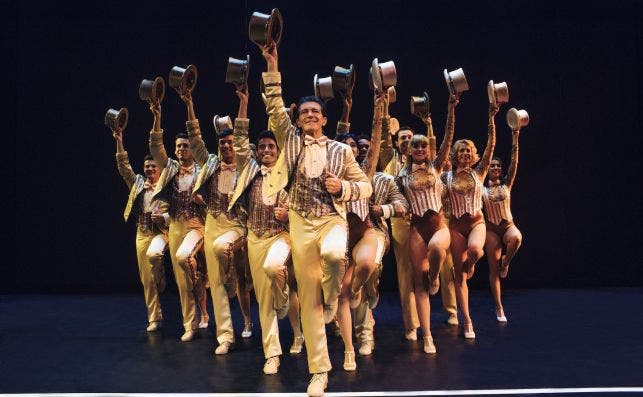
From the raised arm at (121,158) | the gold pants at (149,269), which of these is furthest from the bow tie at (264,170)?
the raised arm at (121,158)

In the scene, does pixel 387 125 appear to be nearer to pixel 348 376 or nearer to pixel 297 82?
pixel 348 376

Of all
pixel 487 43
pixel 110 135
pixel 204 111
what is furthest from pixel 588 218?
pixel 110 135

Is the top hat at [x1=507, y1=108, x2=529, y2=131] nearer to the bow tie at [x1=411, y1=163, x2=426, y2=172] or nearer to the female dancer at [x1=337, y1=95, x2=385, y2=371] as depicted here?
the bow tie at [x1=411, y1=163, x2=426, y2=172]

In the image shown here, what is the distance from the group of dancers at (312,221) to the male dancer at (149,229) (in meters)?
0.01

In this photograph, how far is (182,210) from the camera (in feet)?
17.1

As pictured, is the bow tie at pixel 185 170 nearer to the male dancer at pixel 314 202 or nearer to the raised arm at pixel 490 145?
the male dancer at pixel 314 202

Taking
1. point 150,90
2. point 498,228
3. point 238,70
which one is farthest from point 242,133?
point 498,228

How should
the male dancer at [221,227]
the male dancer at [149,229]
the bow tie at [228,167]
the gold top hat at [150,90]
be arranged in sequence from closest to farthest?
the male dancer at [221,227] → the bow tie at [228,167] → the gold top hat at [150,90] → the male dancer at [149,229]

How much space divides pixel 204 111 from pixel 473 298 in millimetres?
3957

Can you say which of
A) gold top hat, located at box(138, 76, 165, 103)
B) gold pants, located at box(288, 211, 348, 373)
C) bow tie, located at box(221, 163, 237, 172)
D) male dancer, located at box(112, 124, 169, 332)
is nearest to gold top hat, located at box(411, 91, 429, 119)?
bow tie, located at box(221, 163, 237, 172)

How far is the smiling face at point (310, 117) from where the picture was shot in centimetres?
361

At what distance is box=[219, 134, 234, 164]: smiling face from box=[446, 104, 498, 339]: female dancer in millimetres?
1821

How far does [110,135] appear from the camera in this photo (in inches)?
310

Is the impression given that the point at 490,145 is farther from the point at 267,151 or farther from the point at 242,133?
the point at 242,133
